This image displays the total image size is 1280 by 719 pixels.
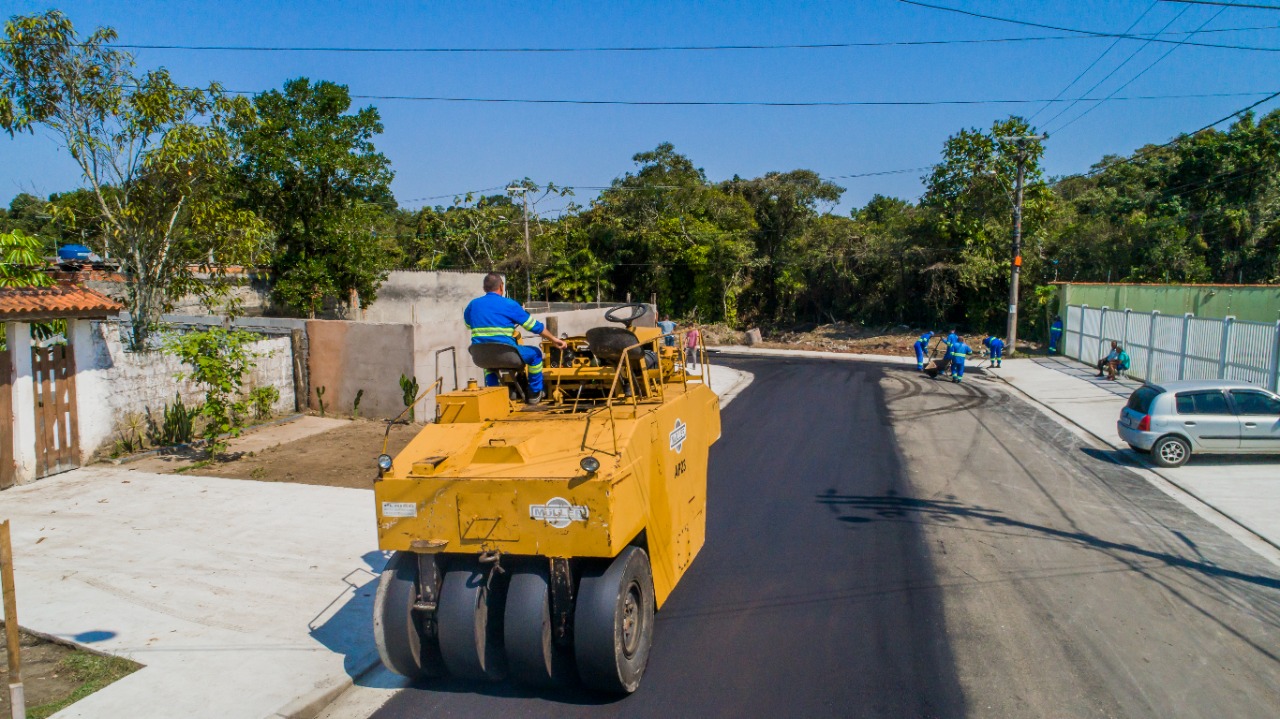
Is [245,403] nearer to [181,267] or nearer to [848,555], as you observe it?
[181,267]

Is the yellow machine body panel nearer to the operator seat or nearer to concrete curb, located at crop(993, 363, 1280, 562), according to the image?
the operator seat

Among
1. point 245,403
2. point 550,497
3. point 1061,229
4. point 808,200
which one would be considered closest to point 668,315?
point 808,200

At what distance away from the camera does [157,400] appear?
42.2ft

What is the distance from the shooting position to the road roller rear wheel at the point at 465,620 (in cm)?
533

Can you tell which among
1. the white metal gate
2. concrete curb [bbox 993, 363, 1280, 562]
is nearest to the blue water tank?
concrete curb [bbox 993, 363, 1280, 562]

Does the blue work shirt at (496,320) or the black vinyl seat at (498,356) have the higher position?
the blue work shirt at (496,320)

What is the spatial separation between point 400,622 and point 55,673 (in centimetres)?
271

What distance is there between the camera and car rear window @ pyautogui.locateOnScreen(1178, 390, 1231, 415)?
41.7 feet

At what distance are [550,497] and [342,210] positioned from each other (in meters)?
18.8

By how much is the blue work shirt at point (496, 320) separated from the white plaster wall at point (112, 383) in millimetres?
7373

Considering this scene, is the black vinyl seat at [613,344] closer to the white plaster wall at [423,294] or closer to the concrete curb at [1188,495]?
the concrete curb at [1188,495]

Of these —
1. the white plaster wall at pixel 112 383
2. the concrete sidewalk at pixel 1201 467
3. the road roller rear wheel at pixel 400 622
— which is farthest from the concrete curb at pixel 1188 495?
the white plaster wall at pixel 112 383

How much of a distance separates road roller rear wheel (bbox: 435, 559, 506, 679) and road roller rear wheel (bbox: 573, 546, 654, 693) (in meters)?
0.63

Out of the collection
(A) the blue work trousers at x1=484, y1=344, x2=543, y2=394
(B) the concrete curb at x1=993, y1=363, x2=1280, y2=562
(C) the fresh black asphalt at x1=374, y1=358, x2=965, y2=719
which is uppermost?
(A) the blue work trousers at x1=484, y1=344, x2=543, y2=394
